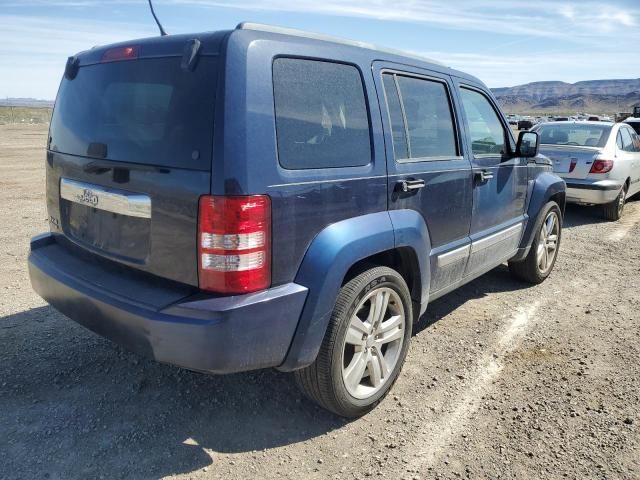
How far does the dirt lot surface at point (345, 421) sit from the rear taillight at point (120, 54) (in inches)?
75.2

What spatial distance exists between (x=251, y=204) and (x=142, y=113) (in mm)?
751

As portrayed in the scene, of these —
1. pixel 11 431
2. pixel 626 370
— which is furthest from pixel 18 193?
pixel 626 370

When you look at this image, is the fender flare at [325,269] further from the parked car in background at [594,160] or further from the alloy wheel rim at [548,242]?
the parked car in background at [594,160]

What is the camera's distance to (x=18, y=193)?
9.16 m

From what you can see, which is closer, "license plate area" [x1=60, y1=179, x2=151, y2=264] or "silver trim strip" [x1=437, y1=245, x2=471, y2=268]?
"license plate area" [x1=60, y1=179, x2=151, y2=264]

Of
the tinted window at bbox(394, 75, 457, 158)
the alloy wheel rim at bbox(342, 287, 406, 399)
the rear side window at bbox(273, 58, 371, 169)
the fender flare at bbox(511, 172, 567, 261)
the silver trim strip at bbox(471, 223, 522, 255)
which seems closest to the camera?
the rear side window at bbox(273, 58, 371, 169)

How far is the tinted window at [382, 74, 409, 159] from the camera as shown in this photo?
2.95 meters

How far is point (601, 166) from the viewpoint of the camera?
7875 mm

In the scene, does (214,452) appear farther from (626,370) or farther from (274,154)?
(626,370)

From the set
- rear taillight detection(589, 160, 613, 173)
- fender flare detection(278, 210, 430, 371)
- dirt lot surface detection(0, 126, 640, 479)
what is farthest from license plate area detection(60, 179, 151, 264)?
rear taillight detection(589, 160, 613, 173)

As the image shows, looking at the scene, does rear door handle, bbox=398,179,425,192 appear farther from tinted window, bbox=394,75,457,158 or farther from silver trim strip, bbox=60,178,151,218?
silver trim strip, bbox=60,178,151,218

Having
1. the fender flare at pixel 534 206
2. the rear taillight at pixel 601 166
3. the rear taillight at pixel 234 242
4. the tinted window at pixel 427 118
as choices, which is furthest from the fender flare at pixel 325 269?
the rear taillight at pixel 601 166

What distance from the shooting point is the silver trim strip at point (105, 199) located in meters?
2.36

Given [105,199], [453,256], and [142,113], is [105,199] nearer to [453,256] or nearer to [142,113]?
[142,113]
